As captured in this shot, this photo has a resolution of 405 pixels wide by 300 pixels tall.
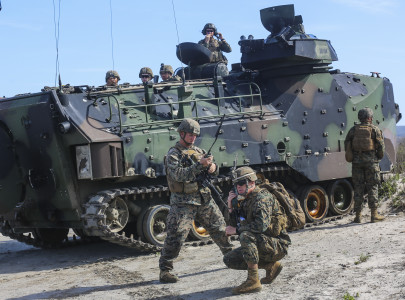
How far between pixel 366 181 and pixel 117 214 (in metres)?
4.55

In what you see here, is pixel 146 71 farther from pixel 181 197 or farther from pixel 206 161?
pixel 206 161

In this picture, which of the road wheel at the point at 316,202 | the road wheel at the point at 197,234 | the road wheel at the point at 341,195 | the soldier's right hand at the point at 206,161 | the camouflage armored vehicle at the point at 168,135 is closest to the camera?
the soldier's right hand at the point at 206,161

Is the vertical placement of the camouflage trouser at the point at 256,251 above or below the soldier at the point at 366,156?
below

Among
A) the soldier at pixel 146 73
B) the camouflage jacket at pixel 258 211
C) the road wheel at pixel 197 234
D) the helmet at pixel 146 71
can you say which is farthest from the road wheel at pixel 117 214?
the helmet at pixel 146 71

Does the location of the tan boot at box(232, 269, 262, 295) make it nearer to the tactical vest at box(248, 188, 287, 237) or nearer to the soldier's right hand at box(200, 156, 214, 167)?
the tactical vest at box(248, 188, 287, 237)

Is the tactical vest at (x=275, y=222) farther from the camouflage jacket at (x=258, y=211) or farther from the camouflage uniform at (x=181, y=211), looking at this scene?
the camouflage uniform at (x=181, y=211)

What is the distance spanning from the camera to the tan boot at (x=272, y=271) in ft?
25.5

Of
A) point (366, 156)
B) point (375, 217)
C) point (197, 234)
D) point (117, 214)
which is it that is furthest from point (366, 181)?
point (117, 214)

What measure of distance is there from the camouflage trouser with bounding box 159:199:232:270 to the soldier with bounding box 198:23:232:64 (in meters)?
7.06

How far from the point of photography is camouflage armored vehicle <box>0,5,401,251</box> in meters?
10.8

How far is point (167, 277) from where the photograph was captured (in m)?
8.51

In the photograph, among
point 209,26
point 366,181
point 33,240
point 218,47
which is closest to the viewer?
point 366,181

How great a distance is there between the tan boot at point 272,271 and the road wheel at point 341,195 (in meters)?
6.22

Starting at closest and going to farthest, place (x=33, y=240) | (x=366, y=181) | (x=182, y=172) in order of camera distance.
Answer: (x=182, y=172) < (x=366, y=181) < (x=33, y=240)
